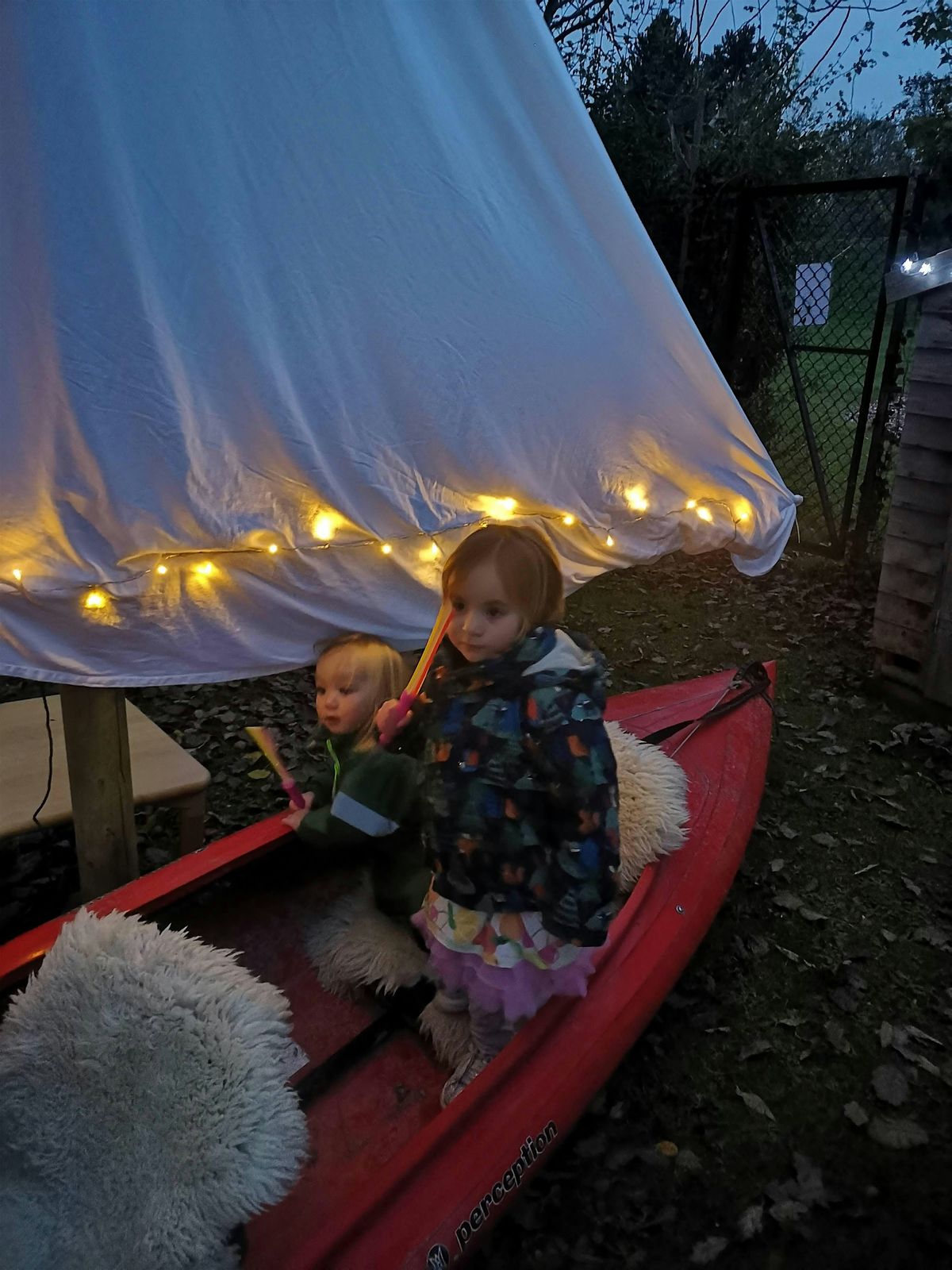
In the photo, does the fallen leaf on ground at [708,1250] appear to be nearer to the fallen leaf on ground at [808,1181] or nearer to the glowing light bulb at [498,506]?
the fallen leaf on ground at [808,1181]

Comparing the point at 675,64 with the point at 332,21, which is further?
the point at 675,64

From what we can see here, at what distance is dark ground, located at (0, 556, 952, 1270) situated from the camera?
2652 millimetres

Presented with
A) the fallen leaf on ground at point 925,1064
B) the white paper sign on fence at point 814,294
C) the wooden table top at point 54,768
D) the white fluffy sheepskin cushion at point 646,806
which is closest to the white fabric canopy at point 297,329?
the white fluffy sheepskin cushion at point 646,806

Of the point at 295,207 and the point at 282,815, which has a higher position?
the point at 295,207

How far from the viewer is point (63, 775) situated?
3588 mm

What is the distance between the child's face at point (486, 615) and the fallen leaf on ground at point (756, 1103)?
1.88 metres

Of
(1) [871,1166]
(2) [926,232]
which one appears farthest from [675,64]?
(1) [871,1166]

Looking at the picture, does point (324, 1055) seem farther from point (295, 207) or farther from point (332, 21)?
point (332, 21)

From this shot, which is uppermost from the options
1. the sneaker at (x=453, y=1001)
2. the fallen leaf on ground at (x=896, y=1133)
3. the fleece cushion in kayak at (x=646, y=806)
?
the fleece cushion in kayak at (x=646, y=806)

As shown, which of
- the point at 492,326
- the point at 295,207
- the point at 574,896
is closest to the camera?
the point at 574,896

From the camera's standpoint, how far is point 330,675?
280cm

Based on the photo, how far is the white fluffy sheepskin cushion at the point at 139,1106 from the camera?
1.97m

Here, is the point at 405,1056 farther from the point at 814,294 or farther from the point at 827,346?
the point at 814,294

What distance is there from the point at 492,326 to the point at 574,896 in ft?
6.27
